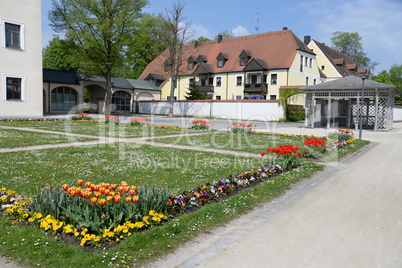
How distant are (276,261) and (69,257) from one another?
2341mm

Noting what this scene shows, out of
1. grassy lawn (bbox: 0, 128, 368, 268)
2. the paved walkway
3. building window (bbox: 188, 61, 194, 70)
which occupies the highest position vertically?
building window (bbox: 188, 61, 194, 70)

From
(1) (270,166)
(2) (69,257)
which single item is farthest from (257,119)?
(2) (69,257)

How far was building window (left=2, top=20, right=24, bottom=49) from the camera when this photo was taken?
2395 cm

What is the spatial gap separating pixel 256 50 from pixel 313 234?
43979mm

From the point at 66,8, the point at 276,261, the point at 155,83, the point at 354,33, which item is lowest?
the point at 276,261

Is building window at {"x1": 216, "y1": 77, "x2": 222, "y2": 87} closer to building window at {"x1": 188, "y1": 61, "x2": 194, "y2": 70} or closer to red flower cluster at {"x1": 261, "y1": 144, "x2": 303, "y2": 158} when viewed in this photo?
building window at {"x1": 188, "y1": 61, "x2": 194, "y2": 70}

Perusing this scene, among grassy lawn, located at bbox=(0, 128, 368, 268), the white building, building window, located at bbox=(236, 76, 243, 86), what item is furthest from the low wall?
grassy lawn, located at bbox=(0, 128, 368, 268)

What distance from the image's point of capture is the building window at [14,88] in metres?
24.6

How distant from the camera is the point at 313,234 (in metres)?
4.45

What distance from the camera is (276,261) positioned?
3652 mm

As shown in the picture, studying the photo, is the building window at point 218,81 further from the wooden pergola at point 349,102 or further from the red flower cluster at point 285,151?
the red flower cluster at point 285,151

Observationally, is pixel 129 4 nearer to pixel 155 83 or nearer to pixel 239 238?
pixel 155 83

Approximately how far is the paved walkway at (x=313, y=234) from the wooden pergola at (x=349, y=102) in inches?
672

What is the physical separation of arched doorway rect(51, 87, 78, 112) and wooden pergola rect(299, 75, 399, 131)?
27855mm
